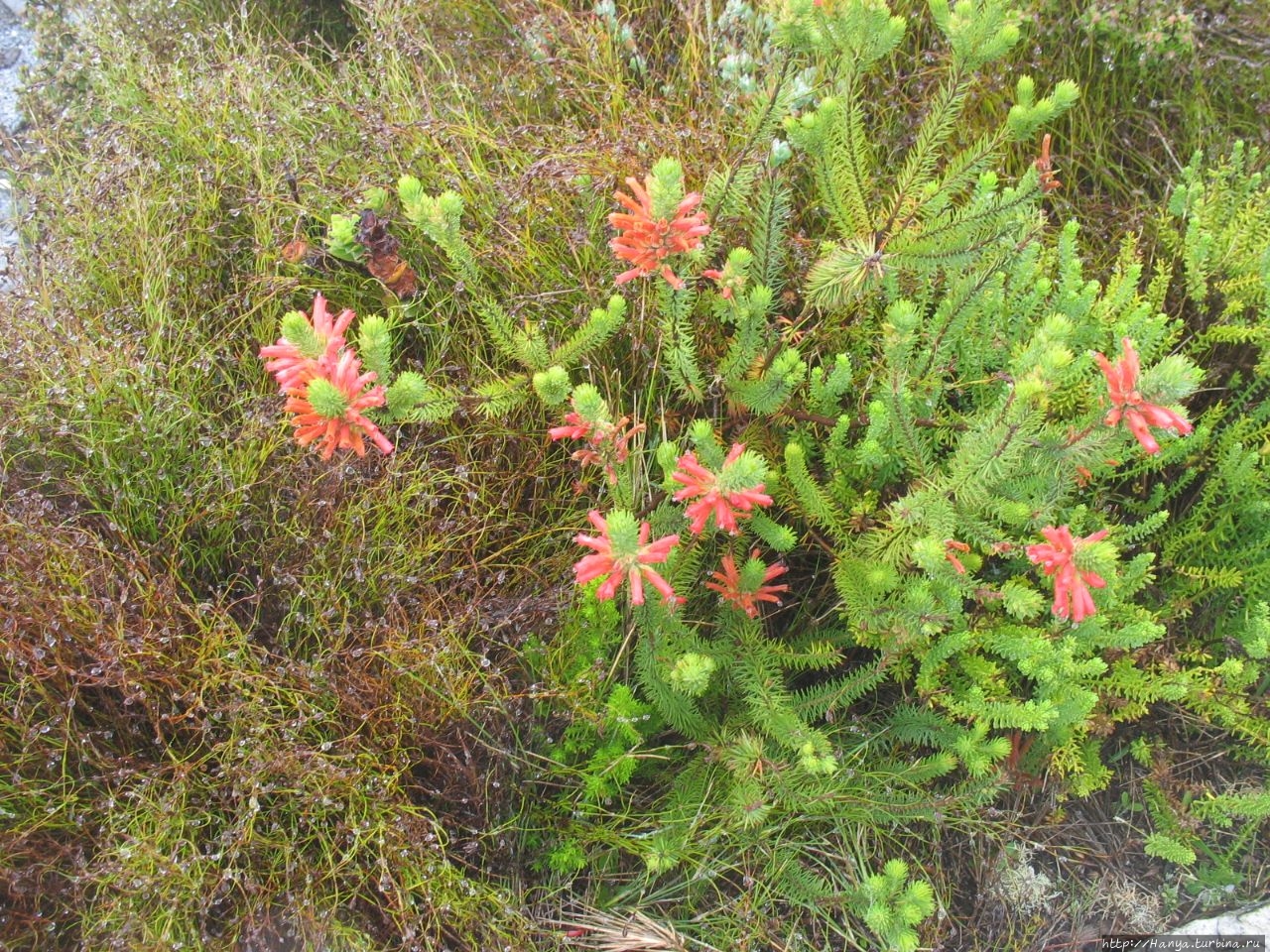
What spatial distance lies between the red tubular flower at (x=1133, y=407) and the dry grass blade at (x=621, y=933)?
1.40 m

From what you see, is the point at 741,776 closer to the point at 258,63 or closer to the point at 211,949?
the point at 211,949

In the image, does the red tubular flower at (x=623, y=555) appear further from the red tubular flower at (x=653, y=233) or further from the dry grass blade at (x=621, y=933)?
the dry grass blade at (x=621, y=933)

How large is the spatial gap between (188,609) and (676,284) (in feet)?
4.29

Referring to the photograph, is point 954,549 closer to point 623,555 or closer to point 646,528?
point 646,528

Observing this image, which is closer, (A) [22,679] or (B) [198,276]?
(A) [22,679]

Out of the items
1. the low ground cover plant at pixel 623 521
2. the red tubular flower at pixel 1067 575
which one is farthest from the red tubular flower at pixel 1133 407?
the red tubular flower at pixel 1067 575

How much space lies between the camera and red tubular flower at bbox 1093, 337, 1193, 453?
52.6 inches

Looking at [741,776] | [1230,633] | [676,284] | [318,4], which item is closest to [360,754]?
[741,776]

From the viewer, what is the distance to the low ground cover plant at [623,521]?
5.69 ft

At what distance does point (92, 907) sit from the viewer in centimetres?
178

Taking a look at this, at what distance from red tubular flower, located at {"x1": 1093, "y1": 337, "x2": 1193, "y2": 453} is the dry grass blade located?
4.61ft

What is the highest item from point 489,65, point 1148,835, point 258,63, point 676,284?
point 258,63

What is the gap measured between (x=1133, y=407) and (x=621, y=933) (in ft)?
4.89

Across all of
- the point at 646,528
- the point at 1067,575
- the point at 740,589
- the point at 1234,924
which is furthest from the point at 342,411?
the point at 1234,924
